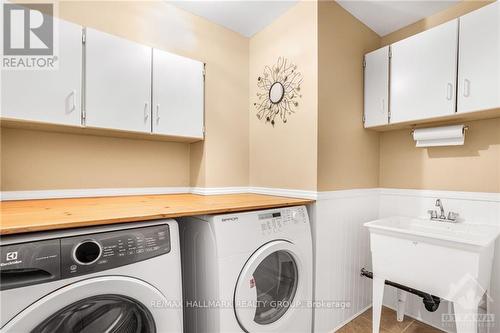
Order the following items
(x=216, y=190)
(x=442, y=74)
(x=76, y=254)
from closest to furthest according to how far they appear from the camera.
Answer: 1. (x=76, y=254)
2. (x=442, y=74)
3. (x=216, y=190)

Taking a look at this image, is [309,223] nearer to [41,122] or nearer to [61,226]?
[61,226]

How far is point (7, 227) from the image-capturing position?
0.83 meters

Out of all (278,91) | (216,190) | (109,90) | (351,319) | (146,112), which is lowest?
(351,319)

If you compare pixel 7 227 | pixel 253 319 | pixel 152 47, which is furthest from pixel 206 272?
pixel 152 47

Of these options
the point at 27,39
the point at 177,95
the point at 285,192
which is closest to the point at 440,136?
the point at 285,192

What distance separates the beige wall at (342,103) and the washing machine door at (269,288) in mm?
549

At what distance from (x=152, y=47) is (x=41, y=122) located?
0.88 metres

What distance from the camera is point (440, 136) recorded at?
1800 mm

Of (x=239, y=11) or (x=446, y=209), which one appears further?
(x=239, y=11)

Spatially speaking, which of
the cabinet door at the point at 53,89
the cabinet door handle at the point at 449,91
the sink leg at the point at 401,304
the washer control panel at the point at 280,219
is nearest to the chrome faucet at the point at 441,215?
the sink leg at the point at 401,304

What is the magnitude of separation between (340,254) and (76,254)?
1.70 meters

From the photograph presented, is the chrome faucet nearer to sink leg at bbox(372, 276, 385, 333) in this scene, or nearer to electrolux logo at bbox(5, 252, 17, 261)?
sink leg at bbox(372, 276, 385, 333)

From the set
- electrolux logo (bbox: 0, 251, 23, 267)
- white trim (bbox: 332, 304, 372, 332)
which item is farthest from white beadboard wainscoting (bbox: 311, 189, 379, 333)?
electrolux logo (bbox: 0, 251, 23, 267)

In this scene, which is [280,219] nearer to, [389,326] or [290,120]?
[290,120]
